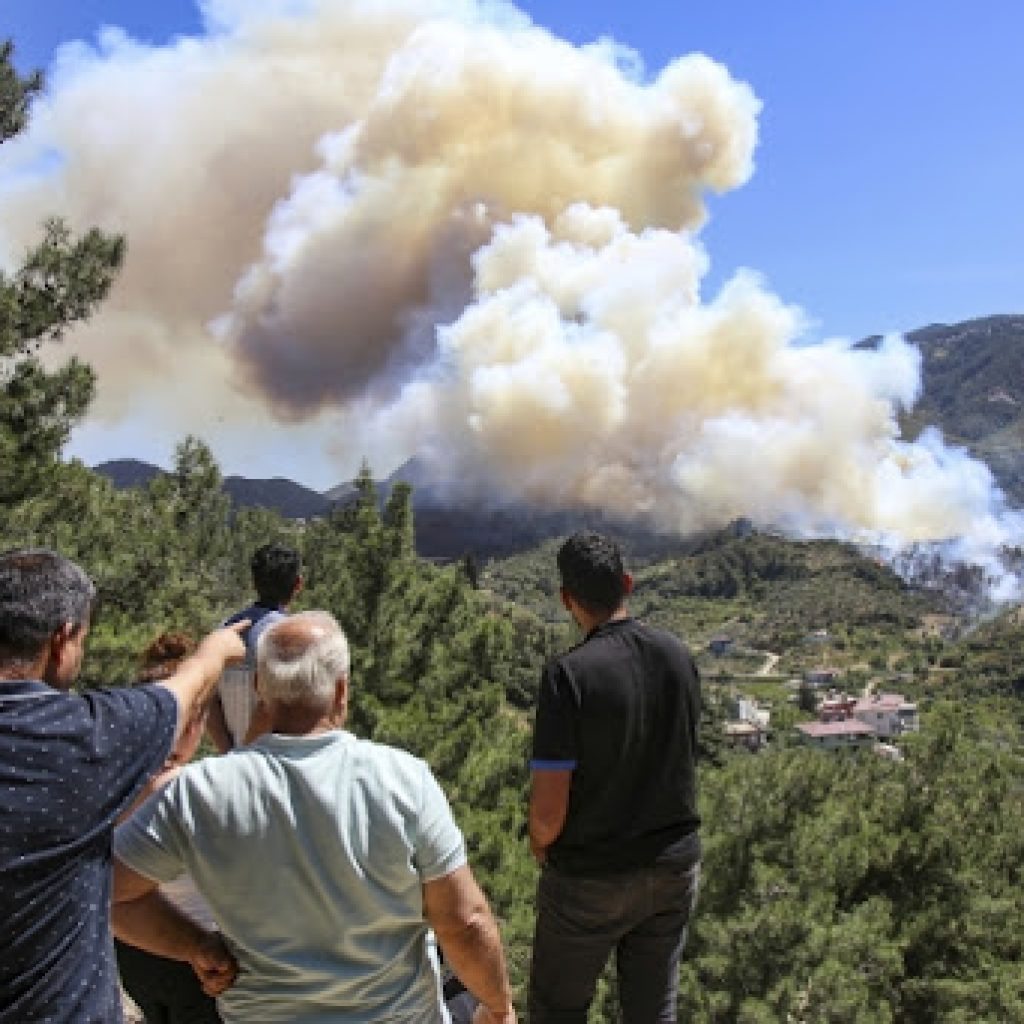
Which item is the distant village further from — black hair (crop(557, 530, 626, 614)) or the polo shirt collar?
the polo shirt collar

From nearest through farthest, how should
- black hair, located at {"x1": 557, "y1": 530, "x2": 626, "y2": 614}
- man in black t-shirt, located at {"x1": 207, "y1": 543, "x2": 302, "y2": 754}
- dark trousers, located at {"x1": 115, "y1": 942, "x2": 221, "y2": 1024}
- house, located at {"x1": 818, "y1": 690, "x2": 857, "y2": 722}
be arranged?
dark trousers, located at {"x1": 115, "y1": 942, "x2": 221, "y2": 1024} < black hair, located at {"x1": 557, "y1": 530, "x2": 626, "y2": 614} < man in black t-shirt, located at {"x1": 207, "y1": 543, "x2": 302, "y2": 754} < house, located at {"x1": 818, "y1": 690, "x2": 857, "y2": 722}

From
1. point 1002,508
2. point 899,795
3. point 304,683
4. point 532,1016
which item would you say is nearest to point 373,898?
point 304,683

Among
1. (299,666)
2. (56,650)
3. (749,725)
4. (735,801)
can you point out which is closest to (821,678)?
(749,725)

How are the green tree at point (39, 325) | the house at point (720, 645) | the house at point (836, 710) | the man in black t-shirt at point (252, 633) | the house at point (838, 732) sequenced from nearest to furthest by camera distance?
the man in black t-shirt at point (252, 633)
the green tree at point (39, 325)
the house at point (838, 732)
the house at point (836, 710)
the house at point (720, 645)

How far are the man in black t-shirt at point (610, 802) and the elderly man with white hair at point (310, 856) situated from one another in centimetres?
66

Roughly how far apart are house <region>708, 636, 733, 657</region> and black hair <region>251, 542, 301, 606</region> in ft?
327

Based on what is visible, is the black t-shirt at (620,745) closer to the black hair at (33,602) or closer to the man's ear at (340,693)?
the man's ear at (340,693)

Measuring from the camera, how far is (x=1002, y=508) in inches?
7279

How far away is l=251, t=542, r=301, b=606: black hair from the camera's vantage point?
3.19 meters

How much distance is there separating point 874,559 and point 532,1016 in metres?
137

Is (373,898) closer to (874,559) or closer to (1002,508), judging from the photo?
(874,559)

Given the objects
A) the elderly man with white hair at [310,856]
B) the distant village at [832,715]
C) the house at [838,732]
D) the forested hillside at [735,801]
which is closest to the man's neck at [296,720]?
the elderly man with white hair at [310,856]

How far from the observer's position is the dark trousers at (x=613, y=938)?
2.70 metres

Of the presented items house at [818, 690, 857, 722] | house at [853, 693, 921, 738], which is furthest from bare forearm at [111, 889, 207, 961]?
house at [818, 690, 857, 722]
